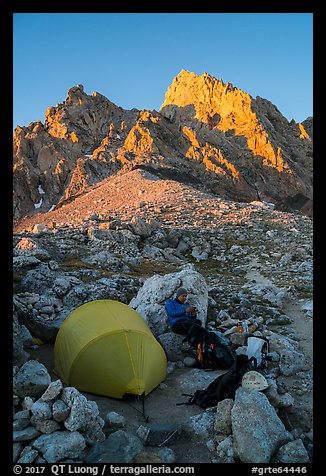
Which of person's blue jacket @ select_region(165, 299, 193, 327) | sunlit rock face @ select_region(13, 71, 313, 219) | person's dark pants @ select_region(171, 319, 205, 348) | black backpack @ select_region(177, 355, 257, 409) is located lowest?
black backpack @ select_region(177, 355, 257, 409)

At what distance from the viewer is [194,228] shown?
31.0 m

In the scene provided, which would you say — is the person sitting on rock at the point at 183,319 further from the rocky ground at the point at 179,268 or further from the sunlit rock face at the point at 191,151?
the sunlit rock face at the point at 191,151

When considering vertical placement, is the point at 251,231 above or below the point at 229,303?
above

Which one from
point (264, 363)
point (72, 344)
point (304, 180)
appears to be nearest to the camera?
point (72, 344)

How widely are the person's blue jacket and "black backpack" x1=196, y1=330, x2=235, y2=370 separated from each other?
1.24 metres

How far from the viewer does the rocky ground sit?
23.6 feet

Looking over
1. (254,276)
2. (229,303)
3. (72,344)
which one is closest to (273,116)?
(254,276)

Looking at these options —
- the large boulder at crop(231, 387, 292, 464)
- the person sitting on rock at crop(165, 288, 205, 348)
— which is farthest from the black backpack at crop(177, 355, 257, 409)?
the person sitting on rock at crop(165, 288, 205, 348)

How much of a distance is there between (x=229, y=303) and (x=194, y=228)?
1782 centimetres

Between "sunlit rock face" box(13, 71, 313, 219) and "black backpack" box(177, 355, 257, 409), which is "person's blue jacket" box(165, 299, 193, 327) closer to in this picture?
"black backpack" box(177, 355, 257, 409)

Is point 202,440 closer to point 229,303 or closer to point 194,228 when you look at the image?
point 229,303

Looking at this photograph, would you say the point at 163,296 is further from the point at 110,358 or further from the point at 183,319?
the point at 110,358

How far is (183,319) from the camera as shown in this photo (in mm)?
9898

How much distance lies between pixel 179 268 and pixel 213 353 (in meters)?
12.5
